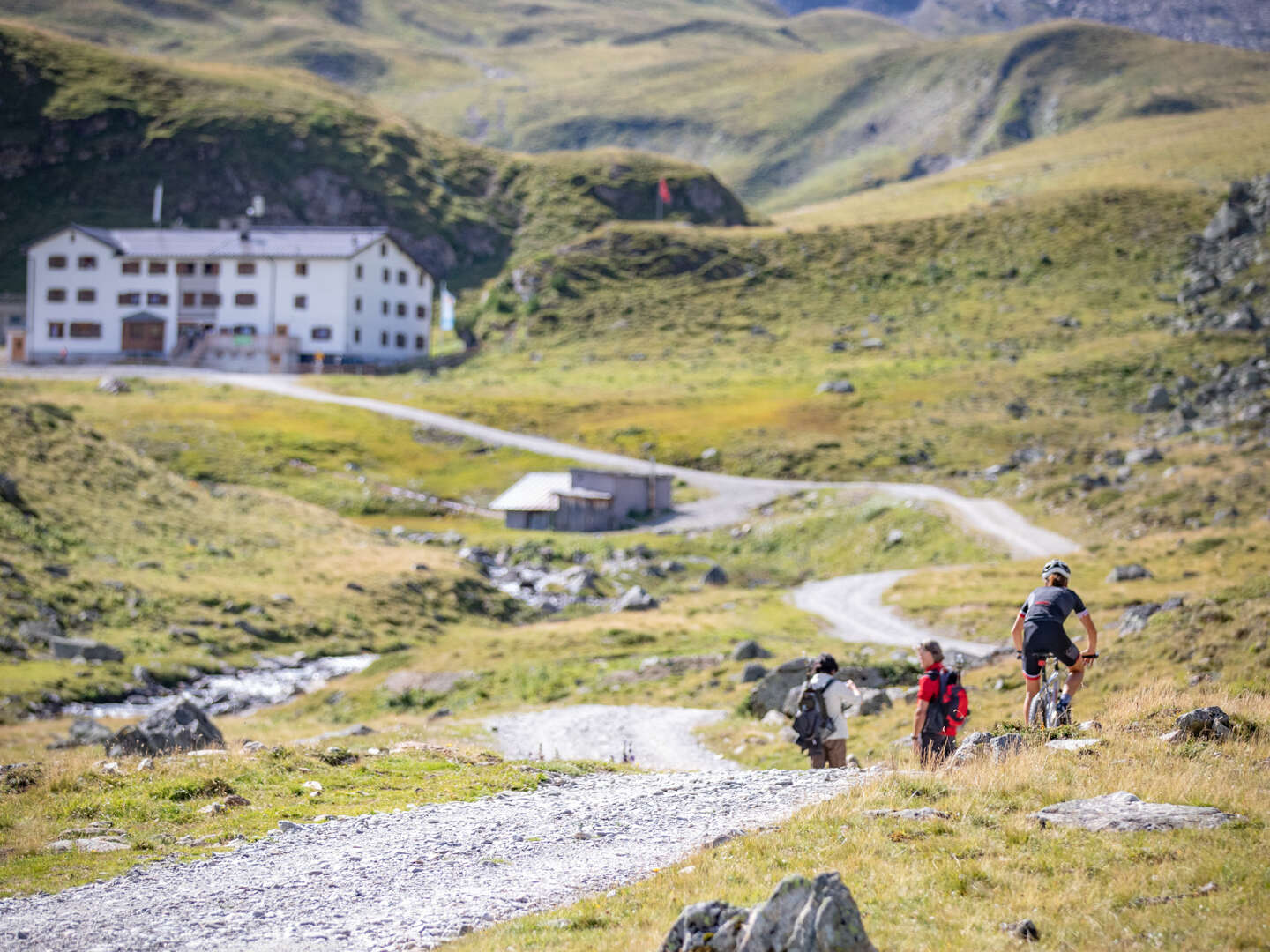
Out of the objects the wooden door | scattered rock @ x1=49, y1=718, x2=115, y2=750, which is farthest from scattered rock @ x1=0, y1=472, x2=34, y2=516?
the wooden door

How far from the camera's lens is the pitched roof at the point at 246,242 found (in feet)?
449

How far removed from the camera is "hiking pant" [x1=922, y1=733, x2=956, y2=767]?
17391mm

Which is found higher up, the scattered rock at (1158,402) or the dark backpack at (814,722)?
the scattered rock at (1158,402)

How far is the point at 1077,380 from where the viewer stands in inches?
4104

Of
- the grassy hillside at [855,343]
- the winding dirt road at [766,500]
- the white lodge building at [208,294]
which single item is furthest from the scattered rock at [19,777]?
the white lodge building at [208,294]

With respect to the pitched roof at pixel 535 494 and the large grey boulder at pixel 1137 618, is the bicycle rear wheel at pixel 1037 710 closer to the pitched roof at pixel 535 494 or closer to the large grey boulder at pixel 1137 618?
the large grey boulder at pixel 1137 618

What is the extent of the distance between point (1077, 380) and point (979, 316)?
1177 inches

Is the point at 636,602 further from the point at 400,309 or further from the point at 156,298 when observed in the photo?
the point at 156,298

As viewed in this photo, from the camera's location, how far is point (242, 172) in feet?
586

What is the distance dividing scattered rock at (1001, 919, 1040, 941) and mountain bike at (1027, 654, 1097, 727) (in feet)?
26.5

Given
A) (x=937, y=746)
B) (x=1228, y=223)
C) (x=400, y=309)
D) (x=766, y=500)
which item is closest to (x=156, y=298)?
(x=400, y=309)

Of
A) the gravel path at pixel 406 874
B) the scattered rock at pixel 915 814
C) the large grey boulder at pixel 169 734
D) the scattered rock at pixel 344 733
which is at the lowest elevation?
the scattered rock at pixel 344 733

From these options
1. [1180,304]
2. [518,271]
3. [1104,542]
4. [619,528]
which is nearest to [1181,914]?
[1104,542]

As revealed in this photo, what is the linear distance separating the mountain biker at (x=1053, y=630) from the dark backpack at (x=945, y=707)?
40.3 inches
